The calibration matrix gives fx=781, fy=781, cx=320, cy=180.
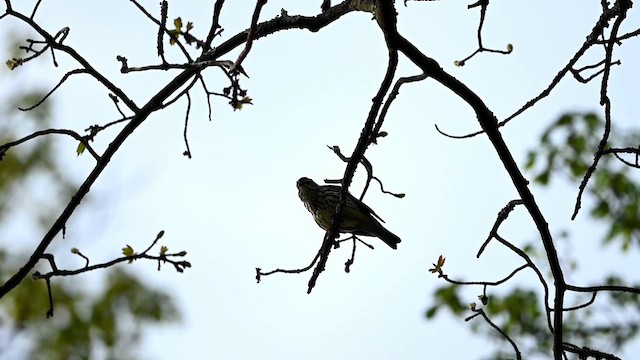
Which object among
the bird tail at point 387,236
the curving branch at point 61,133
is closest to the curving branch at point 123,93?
the curving branch at point 61,133

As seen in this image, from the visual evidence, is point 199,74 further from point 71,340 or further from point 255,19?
point 71,340

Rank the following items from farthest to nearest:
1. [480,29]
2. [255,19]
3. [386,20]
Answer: [480,29]
[386,20]
[255,19]

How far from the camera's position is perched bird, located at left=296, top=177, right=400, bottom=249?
17.6ft

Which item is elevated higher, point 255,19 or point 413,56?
point 413,56

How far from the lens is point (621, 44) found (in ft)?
13.0

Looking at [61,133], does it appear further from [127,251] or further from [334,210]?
[334,210]

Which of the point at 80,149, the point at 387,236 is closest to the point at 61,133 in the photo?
the point at 80,149

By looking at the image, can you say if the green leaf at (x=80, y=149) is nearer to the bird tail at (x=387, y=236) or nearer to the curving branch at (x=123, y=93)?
the curving branch at (x=123, y=93)

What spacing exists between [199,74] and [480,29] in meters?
1.41

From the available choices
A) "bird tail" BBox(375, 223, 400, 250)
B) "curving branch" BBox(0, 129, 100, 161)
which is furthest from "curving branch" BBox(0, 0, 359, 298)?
"bird tail" BBox(375, 223, 400, 250)

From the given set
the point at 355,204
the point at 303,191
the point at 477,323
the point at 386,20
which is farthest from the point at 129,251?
the point at 477,323

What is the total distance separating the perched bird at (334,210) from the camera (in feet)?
17.6

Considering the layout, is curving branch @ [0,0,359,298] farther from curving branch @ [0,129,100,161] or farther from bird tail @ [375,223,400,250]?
bird tail @ [375,223,400,250]

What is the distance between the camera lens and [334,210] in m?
5.66
